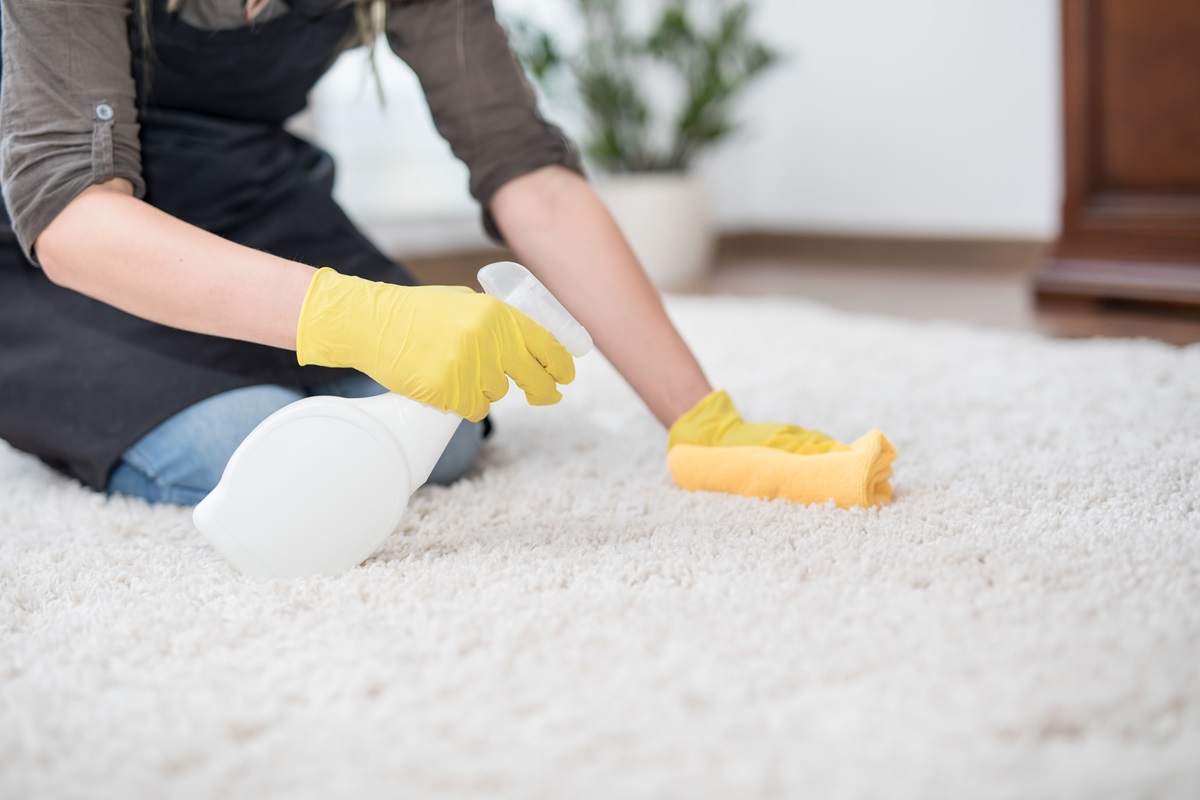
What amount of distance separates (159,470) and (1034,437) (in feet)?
2.68

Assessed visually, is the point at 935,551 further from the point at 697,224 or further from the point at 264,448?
the point at 697,224

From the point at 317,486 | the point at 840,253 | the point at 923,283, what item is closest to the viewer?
the point at 317,486

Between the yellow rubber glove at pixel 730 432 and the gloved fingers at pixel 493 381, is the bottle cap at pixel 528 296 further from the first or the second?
the yellow rubber glove at pixel 730 432

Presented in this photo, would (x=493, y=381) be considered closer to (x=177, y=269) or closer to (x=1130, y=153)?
(x=177, y=269)

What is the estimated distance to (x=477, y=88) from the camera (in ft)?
3.48

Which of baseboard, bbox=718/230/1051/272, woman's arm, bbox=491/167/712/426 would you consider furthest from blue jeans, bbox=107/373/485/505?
baseboard, bbox=718/230/1051/272

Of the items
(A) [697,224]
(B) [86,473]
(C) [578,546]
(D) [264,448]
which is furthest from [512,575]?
(A) [697,224]

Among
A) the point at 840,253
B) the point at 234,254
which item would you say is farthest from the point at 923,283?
the point at 234,254

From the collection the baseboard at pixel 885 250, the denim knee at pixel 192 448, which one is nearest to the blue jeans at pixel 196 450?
the denim knee at pixel 192 448

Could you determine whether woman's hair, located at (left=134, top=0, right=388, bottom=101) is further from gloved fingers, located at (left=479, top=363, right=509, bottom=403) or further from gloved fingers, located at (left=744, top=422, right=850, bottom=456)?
gloved fingers, located at (left=744, top=422, right=850, bottom=456)

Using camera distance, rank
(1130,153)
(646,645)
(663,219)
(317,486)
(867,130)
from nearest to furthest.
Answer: (646,645), (317,486), (1130,153), (663,219), (867,130)

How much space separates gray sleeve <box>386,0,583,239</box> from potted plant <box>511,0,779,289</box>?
1.54 meters

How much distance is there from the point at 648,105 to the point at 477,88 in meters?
1.77

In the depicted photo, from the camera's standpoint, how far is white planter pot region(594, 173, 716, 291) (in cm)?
271
